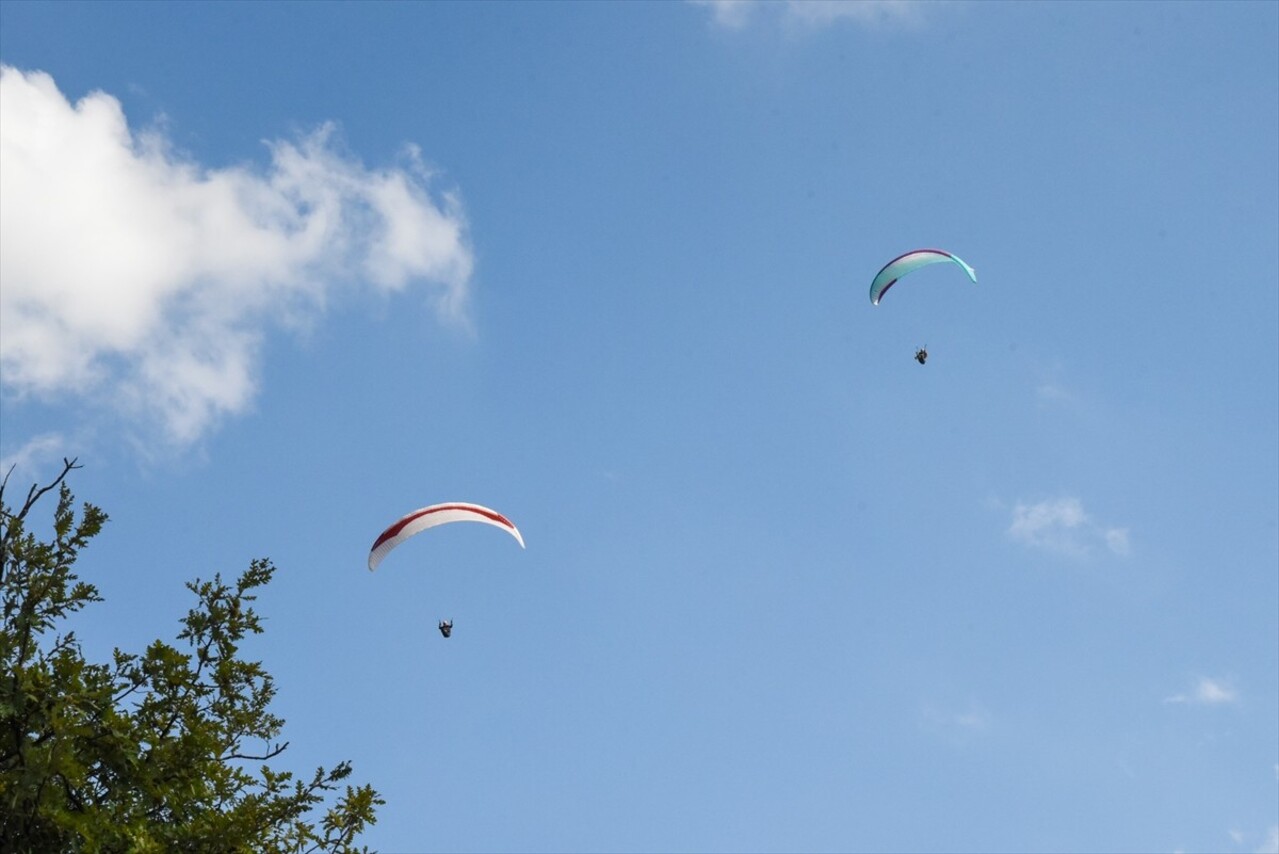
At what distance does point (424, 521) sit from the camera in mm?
29484

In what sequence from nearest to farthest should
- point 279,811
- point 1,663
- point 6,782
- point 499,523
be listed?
1. point 6,782
2. point 1,663
3. point 279,811
4. point 499,523

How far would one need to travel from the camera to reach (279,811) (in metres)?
17.3

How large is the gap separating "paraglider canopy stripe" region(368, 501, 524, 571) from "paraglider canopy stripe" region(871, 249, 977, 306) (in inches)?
713

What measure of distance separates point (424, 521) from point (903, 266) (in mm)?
20475

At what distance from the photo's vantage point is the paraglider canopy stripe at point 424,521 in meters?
29.5

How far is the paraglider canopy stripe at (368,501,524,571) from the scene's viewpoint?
2950 cm

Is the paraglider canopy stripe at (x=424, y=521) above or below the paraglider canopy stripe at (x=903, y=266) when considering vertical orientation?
below

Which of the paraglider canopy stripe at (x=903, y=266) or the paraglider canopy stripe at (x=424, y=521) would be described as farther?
the paraglider canopy stripe at (x=903, y=266)

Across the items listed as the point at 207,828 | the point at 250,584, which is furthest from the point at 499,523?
the point at 207,828

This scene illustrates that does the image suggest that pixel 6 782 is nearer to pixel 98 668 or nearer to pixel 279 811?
pixel 98 668

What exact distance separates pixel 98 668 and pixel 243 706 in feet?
6.94

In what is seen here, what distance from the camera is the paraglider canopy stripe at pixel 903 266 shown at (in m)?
41.4

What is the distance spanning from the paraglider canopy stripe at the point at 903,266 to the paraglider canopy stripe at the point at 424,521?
18.1m

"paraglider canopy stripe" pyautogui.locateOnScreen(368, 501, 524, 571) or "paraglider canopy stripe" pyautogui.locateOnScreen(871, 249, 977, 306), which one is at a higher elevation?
"paraglider canopy stripe" pyautogui.locateOnScreen(871, 249, 977, 306)
